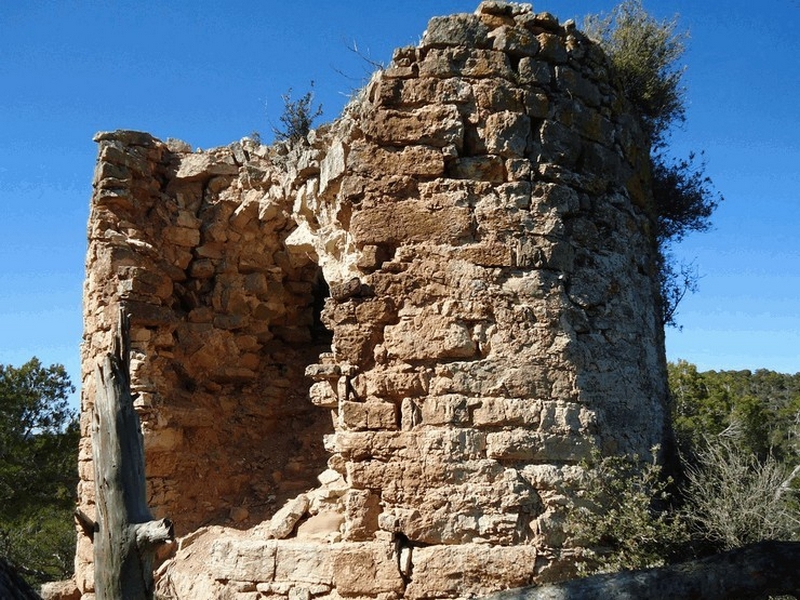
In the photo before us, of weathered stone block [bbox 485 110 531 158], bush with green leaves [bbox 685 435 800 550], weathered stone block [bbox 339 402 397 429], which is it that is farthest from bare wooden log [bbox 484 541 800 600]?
weathered stone block [bbox 485 110 531 158]

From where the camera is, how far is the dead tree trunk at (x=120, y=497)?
3742mm

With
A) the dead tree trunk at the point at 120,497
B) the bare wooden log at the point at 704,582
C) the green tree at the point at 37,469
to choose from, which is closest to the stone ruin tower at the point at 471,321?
the bare wooden log at the point at 704,582

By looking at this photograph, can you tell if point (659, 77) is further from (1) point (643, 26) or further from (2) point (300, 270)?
(2) point (300, 270)

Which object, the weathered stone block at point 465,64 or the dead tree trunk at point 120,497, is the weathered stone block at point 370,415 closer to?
the dead tree trunk at point 120,497

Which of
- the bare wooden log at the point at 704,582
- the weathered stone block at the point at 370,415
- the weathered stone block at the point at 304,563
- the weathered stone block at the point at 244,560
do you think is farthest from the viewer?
the weathered stone block at the point at 244,560

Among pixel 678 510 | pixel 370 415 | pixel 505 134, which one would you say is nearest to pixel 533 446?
Result: pixel 370 415

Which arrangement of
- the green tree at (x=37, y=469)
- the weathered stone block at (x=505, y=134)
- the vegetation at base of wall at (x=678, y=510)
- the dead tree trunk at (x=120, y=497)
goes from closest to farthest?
1. the dead tree trunk at (x=120, y=497)
2. the vegetation at base of wall at (x=678, y=510)
3. the weathered stone block at (x=505, y=134)
4. the green tree at (x=37, y=469)

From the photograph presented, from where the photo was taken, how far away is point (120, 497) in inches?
154

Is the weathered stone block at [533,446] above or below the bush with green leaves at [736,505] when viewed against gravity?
above

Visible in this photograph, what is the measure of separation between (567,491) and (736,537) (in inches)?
47.1

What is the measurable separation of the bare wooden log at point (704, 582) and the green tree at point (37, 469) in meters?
11.8

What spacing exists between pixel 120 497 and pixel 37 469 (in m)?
11.4

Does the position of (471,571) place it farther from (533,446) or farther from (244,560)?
(244,560)

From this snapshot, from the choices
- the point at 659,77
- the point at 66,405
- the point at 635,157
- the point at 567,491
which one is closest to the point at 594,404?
the point at 567,491
